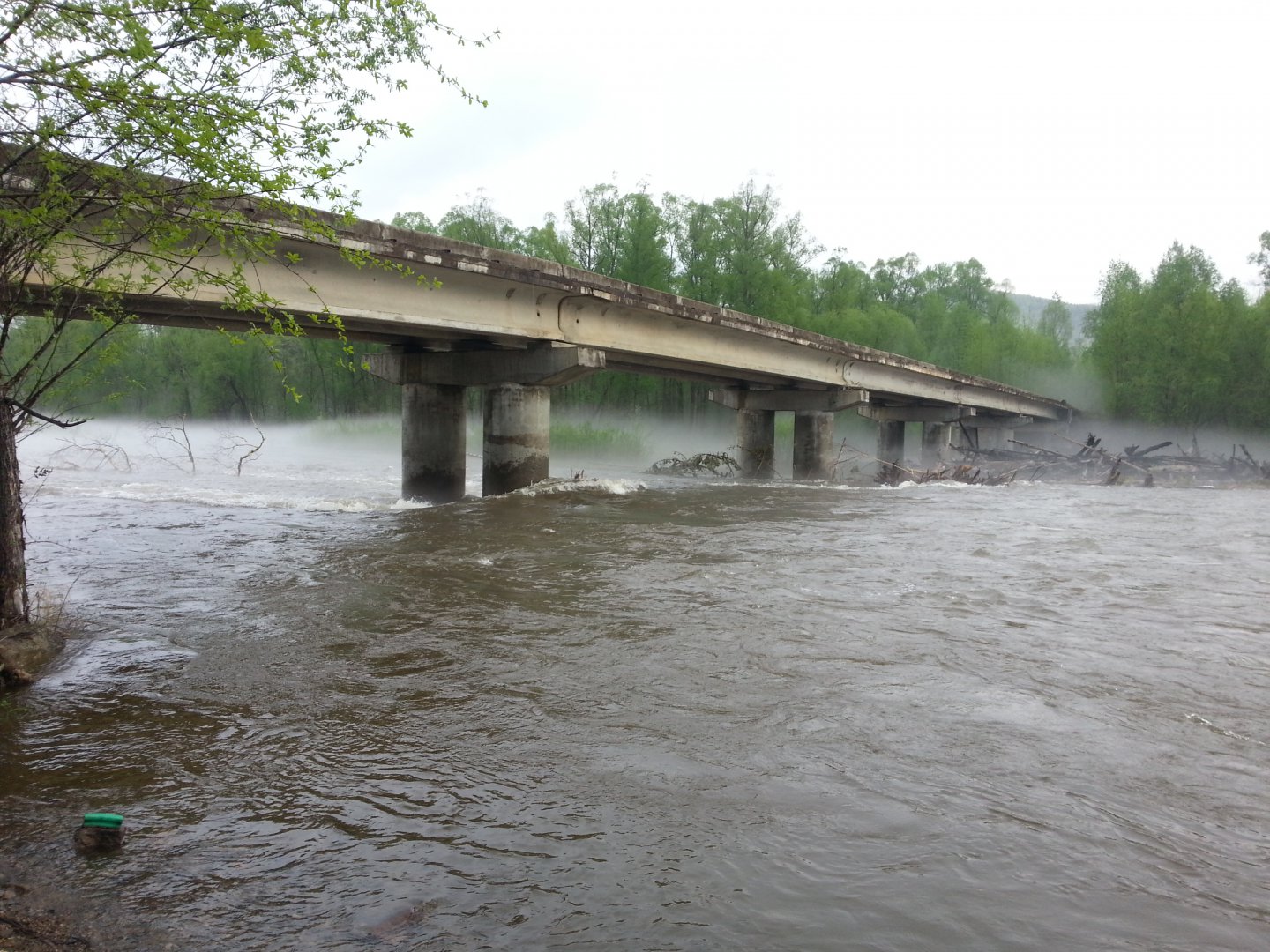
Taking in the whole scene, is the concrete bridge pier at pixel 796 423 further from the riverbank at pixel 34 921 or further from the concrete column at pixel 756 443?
the riverbank at pixel 34 921

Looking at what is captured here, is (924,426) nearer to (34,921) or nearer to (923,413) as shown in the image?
(923,413)

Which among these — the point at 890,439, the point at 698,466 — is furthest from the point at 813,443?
the point at 890,439

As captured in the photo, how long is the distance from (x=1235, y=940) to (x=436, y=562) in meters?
9.18

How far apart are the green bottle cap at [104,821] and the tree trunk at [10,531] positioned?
3.71 meters

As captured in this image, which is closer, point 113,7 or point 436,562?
point 113,7

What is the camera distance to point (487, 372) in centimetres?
2002

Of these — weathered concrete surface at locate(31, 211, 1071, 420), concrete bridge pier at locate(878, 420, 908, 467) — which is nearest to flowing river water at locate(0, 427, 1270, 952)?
weathered concrete surface at locate(31, 211, 1071, 420)

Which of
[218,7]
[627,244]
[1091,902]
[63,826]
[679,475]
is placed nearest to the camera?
[1091,902]

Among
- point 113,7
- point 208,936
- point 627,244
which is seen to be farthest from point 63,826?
point 627,244

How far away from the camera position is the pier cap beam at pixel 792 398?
113ft

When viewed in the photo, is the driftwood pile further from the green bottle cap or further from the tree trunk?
the green bottle cap

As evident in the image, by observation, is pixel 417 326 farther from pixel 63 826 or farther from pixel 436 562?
pixel 63 826

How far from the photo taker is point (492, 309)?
18297mm

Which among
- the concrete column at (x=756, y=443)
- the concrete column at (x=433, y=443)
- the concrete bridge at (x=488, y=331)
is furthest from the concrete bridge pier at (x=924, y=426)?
the concrete column at (x=433, y=443)
